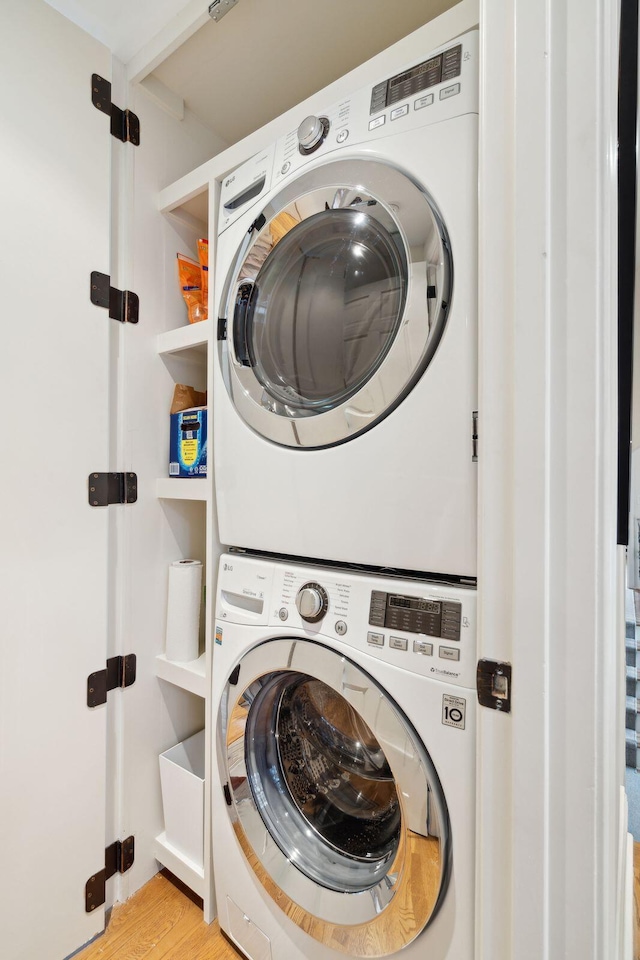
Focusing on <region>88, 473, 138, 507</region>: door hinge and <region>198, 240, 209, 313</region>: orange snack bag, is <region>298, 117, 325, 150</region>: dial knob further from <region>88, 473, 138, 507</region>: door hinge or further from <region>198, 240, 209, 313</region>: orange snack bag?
<region>88, 473, 138, 507</region>: door hinge

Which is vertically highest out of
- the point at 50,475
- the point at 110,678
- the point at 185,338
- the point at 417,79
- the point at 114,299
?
the point at 417,79

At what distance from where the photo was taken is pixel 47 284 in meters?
1.15

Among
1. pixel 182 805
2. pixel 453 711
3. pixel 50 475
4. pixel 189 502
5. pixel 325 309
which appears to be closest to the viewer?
pixel 453 711

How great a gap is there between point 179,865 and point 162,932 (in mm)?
138

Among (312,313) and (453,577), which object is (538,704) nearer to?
(453,577)

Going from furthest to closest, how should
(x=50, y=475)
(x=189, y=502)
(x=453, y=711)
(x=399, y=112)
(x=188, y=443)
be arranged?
(x=189, y=502) → (x=188, y=443) → (x=50, y=475) → (x=399, y=112) → (x=453, y=711)

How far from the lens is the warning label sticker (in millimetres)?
741

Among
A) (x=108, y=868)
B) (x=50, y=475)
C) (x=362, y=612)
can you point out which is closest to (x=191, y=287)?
(x=50, y=475)

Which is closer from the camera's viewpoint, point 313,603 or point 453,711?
point 453,711

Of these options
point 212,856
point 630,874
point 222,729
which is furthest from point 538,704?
point 630,874

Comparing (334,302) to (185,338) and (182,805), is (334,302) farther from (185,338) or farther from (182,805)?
(182,805)

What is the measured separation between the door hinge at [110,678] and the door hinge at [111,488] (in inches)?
17.9

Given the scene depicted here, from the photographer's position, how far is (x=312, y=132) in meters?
0.98

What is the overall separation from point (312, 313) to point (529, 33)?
1.77ft
